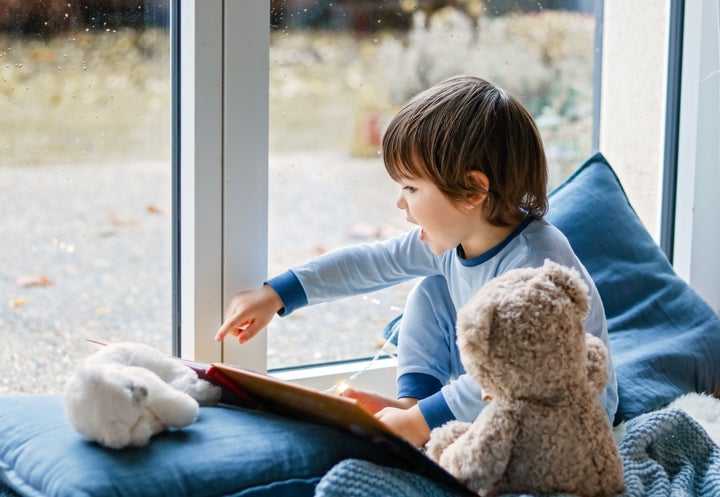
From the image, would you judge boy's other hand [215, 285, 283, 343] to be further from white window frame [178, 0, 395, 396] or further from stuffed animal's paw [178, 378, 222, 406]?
stuffed animal's paw [178, 378, 222, 406]

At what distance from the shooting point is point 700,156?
5.88 ft

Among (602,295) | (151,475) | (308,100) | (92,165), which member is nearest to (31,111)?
(92,165)

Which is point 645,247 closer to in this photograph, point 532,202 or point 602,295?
point 602,295

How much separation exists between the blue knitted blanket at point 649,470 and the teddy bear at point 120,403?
197mm

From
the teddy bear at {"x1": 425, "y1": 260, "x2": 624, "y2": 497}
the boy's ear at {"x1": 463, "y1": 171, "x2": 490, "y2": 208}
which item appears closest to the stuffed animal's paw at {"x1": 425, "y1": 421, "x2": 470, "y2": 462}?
the teddy bear at {"x1": 425, "y1": 260, "x2": 624, "y2": 497}

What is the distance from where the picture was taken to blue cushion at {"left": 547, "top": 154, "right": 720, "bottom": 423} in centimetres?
148

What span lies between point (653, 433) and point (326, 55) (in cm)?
81

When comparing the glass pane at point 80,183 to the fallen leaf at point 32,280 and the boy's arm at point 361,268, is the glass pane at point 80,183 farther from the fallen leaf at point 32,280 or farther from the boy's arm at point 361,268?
the boy's arm at point 361,268

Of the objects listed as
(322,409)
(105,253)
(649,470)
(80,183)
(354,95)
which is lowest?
(649,470)

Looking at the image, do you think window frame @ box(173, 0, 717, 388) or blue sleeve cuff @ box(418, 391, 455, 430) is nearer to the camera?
blue sleeve cuff @ box(418, 391, 455, 430)

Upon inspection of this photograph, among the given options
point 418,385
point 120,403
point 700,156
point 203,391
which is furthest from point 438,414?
point 700,156

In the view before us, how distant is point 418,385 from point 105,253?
0.53 metres

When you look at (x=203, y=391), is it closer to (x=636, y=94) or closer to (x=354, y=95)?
(x=354, y=95)

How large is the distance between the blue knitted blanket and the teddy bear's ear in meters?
0.21
